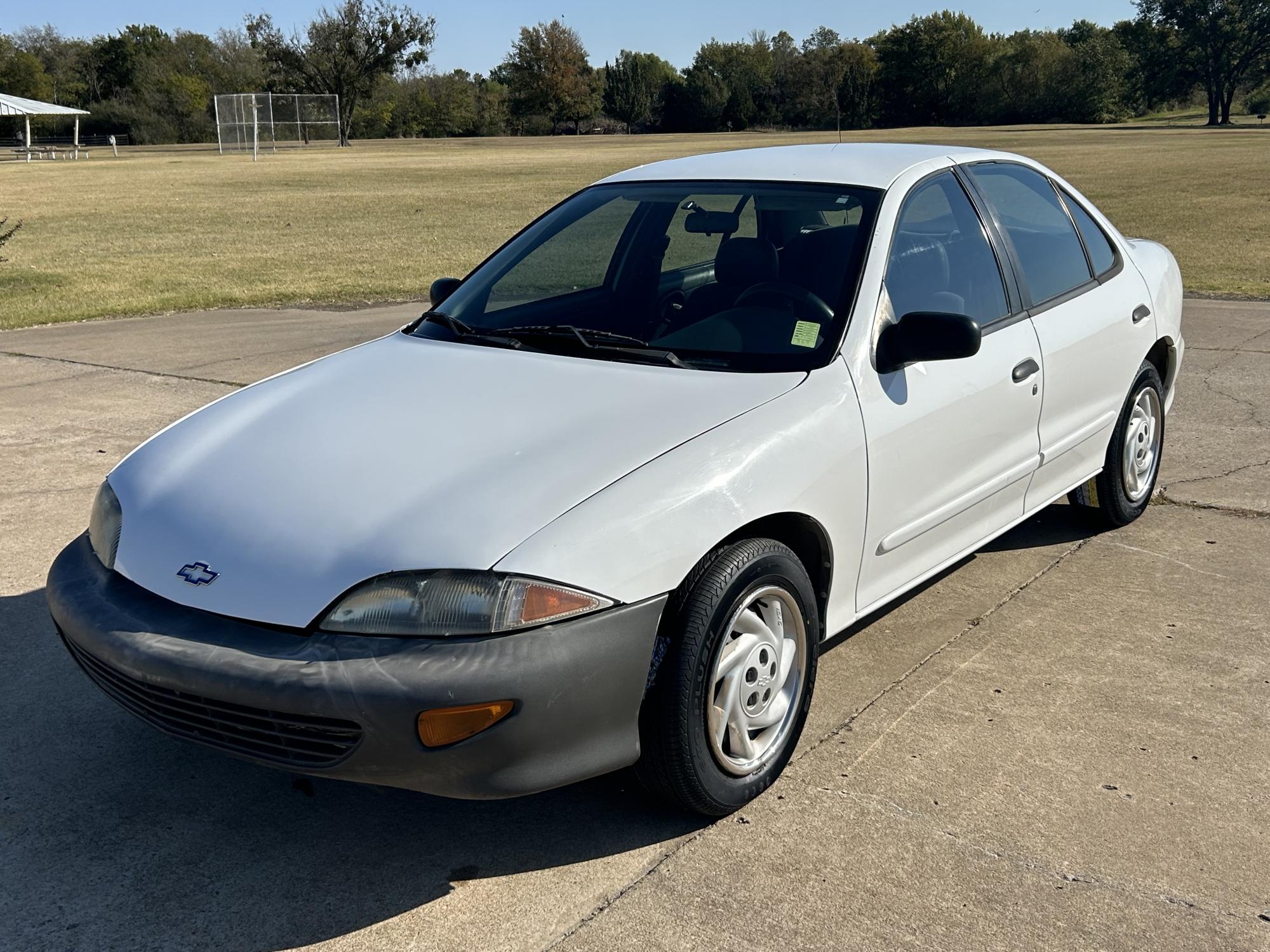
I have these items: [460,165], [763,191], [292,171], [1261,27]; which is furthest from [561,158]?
[1261,27]

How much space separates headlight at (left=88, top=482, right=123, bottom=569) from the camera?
319 centimetres

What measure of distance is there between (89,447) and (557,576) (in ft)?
16.2

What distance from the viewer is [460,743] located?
2.63 m

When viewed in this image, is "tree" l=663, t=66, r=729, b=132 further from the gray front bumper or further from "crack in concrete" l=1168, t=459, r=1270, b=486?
the gray front bumper

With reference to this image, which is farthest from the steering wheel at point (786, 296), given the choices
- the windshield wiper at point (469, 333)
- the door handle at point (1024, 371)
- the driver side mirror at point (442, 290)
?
the driver side mirror at point (442, 290)

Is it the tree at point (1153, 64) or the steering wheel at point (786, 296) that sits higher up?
the tree at point (1153, 64)

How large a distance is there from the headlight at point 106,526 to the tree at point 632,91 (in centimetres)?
10520

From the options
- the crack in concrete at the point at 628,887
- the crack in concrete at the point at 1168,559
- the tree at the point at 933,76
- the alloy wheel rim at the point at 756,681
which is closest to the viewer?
the crack in concrete at the point at 628,887

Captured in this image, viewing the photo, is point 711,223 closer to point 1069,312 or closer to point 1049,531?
point 1069,312

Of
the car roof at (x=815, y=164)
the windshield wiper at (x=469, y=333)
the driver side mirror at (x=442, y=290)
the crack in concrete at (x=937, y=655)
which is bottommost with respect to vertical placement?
the crack in concrete at (x=937, y=655)

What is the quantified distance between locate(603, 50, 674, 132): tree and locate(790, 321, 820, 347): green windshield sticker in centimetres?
10487

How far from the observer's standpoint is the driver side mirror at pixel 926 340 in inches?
137

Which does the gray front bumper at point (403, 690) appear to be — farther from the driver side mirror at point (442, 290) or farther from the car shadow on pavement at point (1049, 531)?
the car shadow on pavement at point (1049, 531)

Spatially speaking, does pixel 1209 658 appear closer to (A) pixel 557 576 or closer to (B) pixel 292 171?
(A) pixel 557 576
